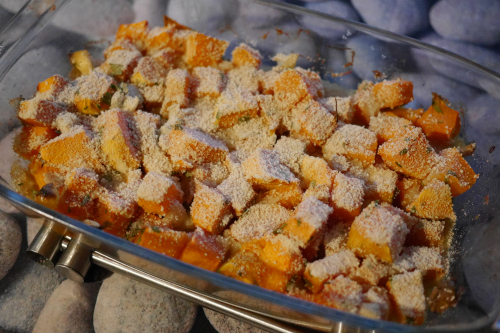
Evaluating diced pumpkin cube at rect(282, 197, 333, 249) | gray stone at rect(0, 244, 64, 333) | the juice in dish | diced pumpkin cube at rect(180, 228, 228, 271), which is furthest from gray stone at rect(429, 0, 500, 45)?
gray stone at rect(0, 244, 64, 333)

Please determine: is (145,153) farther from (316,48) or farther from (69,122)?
(316,48)

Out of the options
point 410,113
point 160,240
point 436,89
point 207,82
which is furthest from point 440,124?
point 160,240

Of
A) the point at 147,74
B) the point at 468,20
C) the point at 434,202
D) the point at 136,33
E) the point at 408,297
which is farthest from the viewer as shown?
the point at 468,20

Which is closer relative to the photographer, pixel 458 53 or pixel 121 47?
pixel 121 47

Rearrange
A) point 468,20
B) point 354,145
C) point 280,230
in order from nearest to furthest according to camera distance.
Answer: point 280,230 < point 354,145 < point 468,20

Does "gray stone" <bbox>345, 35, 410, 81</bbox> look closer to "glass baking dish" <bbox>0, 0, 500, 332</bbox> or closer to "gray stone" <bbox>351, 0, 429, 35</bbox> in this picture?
"glass baking dish" <bbox>0, 0, 500, 332</bbox>

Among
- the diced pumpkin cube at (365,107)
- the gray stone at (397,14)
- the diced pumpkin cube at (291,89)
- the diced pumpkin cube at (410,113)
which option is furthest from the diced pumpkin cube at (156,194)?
the gray stone at (397,14)

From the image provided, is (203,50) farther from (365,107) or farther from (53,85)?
(365,107)
